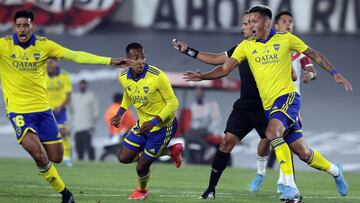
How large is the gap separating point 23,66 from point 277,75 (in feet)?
10.3

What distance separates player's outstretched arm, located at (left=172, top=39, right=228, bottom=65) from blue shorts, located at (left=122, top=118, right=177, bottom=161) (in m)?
1.10

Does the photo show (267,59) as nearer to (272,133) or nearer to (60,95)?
(272,133)

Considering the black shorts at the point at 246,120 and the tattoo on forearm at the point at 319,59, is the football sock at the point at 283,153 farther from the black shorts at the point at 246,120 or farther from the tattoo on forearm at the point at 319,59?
the black shorts at the point at 246,120

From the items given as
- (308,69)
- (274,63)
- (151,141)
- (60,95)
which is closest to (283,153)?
(274,63)

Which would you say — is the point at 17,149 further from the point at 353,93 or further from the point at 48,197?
the point at 48,197

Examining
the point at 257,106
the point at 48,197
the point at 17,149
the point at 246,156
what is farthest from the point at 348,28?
the point at 48,197

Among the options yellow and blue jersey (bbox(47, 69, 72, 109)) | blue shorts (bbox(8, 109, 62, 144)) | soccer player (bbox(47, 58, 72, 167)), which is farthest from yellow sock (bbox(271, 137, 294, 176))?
yellow and blue jersey (bbox(47, 69, 72, 109))

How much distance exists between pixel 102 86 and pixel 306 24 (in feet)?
20.8

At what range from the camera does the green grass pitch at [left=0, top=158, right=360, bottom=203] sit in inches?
589

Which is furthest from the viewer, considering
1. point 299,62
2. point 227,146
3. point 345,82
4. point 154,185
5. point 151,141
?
point 154,185

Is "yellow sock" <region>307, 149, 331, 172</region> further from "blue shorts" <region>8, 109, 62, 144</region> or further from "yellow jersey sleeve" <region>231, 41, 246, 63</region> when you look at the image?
"blue shorts" <region>8, 109, 62, 144</region>

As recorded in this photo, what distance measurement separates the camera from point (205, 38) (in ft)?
107

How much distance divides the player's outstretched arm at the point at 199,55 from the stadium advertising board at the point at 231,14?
15.4 m

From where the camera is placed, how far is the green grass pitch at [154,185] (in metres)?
15.0
